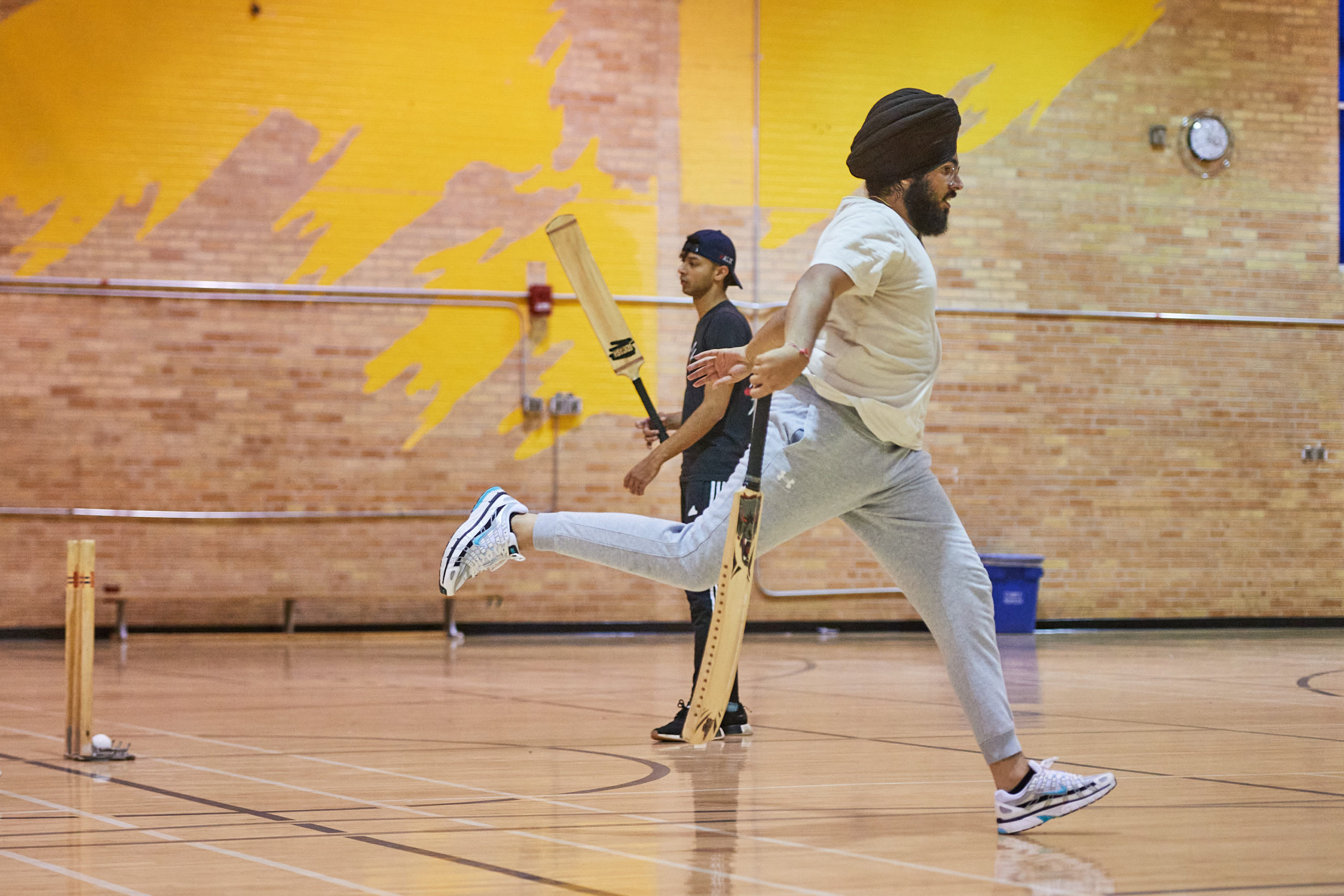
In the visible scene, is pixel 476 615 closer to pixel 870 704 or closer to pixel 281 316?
pixel 281 316

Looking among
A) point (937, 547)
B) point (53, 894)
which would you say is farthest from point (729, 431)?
point (53, 894)

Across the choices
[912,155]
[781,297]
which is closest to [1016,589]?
[781,297]

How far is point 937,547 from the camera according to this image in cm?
373

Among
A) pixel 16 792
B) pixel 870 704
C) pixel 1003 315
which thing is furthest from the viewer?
pixel 1003 315

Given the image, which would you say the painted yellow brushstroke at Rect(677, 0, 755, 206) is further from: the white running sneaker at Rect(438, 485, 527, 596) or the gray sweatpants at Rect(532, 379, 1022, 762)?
the gray sweatpants at Rect(532, 379, 1022, 762)

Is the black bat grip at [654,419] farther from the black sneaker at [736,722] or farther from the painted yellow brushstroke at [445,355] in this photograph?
the painted yellow brushstroke at [445,355]

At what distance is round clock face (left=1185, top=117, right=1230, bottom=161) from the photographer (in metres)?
13.3

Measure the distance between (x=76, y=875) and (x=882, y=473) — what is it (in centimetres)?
198

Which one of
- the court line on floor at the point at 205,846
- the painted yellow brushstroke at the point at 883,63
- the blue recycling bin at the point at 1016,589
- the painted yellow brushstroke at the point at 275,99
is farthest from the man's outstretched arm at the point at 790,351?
the blue recycling bin at the point at 1016,589

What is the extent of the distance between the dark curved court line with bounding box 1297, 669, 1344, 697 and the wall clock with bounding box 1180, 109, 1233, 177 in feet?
19.0

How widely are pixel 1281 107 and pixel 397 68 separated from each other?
25.4 feet

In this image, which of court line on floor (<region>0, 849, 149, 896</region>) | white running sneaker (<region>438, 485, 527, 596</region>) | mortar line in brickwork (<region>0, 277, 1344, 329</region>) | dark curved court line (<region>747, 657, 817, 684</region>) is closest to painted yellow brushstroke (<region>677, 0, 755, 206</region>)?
mortar line in brickwork (<region>0, 277, 1344, 329</region>)

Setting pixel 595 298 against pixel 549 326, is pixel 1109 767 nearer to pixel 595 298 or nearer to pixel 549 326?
pixel 595 298

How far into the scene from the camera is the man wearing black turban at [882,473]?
3607mm
